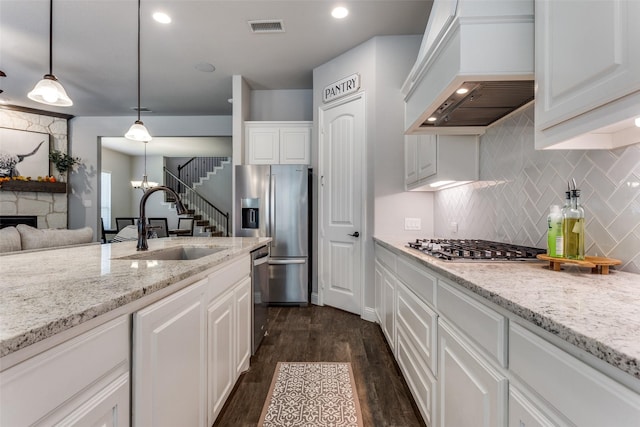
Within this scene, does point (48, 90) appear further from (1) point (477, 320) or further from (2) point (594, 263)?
(2) point (594, 263)

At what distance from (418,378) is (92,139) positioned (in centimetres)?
729

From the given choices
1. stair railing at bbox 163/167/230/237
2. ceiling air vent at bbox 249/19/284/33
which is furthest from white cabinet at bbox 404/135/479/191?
stair railing at bbox 163/167/230/237

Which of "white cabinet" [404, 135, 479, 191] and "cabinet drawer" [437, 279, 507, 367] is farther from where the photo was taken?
"white cabinet" [404, 135, 479, 191]

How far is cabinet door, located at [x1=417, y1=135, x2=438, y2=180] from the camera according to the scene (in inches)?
87.7

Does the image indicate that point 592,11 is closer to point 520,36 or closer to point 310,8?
point 520,36

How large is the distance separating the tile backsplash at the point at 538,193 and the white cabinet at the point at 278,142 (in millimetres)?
2221

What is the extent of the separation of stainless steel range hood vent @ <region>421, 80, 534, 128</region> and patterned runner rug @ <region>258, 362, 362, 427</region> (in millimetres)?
1774

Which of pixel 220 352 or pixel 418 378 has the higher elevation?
pixel 220 352

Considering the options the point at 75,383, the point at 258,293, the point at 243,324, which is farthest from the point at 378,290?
the point at 75,383

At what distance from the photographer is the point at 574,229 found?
116cm

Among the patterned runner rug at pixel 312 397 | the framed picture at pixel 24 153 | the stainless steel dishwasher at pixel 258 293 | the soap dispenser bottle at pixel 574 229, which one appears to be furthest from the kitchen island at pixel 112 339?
the framed picture at pixel 24 153

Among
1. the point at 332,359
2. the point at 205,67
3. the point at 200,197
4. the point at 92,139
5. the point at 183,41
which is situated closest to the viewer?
the point at 332,359

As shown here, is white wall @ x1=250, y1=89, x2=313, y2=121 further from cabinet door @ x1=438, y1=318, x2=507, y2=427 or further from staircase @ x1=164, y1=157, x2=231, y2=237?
staircase @ x1=164, y1=157, x2=231, y2=237

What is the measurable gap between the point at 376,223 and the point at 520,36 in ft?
6.97
